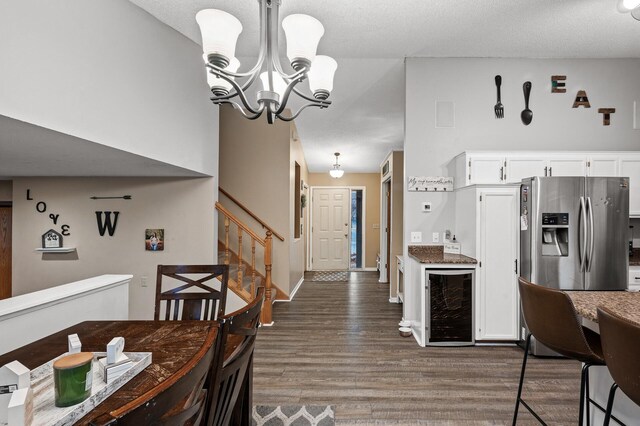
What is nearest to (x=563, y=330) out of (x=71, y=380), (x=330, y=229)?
(x=71, y=380)

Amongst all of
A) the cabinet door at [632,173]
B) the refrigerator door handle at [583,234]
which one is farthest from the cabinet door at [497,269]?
the cabinet door at [632,173]

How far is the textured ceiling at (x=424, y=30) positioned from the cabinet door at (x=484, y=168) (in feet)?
3.98

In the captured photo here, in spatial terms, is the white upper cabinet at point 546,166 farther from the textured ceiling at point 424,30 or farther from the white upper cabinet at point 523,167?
the textured ceiling at point 424,30

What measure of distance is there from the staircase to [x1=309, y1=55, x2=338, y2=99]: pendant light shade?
2.08 metres

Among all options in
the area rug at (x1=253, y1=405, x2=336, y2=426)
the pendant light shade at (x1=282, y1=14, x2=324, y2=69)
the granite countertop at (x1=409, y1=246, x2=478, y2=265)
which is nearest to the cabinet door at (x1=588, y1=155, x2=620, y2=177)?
the granite countertop at (x1=409, y1=246, x2=478, y2=265)

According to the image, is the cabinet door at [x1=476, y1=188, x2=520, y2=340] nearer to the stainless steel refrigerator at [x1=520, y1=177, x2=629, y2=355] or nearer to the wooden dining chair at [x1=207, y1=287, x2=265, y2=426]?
the stainless steel refrigerator at [x1=520, y1=177, x2=629, y2=355]

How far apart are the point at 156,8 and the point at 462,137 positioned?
3.26 m

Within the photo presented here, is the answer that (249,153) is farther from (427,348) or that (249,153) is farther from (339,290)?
(427,348)

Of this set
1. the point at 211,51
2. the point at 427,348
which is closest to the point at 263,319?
the point at 427,348

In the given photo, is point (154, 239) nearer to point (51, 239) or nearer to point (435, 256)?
point (51, 239)

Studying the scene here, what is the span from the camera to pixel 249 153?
486cm

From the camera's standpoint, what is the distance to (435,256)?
345 cm

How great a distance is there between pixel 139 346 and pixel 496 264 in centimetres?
309

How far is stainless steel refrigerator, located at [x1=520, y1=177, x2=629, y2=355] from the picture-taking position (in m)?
2.86
